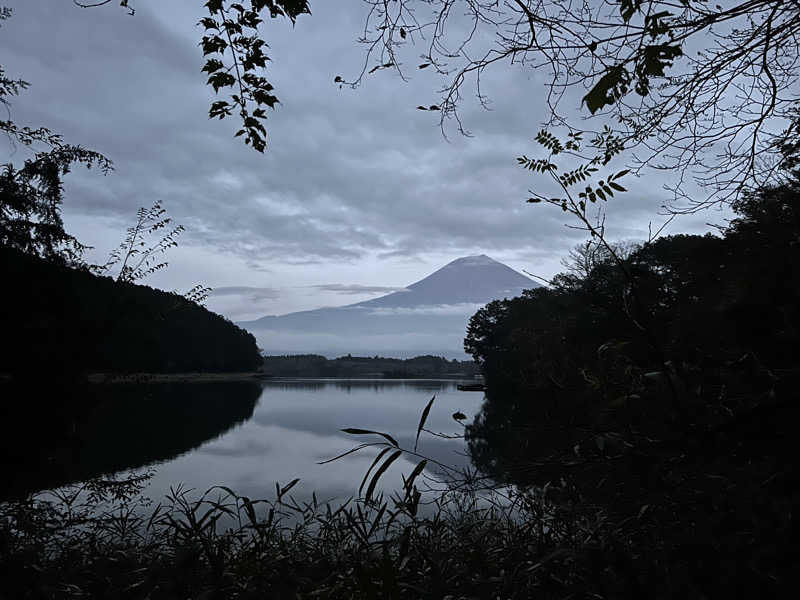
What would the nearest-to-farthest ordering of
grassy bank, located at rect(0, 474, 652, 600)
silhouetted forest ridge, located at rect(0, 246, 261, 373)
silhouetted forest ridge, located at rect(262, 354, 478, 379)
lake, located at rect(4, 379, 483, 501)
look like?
grassy bank, located at rect(0, 474, 652, 600)
silhouetted forest ridge, located at rect(0, 246, 261, 373)
lake, located at rect(4, 379, 483, 501)
silhouetted forest ridge, located at rect(262, 354, 478, 379)

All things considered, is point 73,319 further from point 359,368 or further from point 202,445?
point 359,368

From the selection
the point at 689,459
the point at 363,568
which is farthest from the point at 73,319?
the point at 689,459

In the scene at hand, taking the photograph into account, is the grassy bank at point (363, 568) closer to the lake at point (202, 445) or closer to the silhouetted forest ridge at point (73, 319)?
the lake at point (202, 445)

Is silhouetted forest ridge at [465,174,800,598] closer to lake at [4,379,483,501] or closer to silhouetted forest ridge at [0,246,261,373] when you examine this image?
lake at [4,379,483,501]

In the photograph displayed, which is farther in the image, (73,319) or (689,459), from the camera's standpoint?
(73,319)

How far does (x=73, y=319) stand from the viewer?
228 inches

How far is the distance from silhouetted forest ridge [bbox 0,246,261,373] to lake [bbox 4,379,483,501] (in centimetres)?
41

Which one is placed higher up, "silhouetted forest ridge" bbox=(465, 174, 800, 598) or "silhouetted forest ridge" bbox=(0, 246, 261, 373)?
"silhouetted forest ridge" bbox=(0, 246, 261, 373)

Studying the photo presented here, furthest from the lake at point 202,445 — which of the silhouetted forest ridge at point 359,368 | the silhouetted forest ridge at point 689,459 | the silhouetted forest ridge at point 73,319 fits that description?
the silhouetted forest ridge at point 359,368

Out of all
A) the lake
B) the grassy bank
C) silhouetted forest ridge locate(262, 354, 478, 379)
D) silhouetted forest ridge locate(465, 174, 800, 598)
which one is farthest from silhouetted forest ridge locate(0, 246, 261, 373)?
silhouetted forest ridge locate(262, 354, 478, 379)

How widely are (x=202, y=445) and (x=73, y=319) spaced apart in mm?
20150

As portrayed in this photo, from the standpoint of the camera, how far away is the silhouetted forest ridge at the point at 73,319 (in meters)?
5.45

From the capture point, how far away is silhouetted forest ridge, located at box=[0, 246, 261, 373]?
5.45 meters

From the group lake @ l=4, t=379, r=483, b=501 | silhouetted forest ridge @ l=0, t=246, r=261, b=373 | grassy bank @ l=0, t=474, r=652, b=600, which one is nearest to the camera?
grassy bank @ l=0, t=474, r=652, b=600
